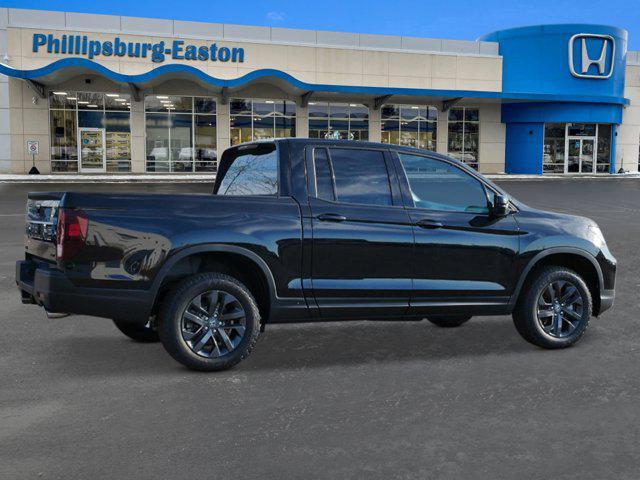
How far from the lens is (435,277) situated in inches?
219

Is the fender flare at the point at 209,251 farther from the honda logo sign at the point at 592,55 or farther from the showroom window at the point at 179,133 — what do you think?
the honda logo sign at the point at 592,55

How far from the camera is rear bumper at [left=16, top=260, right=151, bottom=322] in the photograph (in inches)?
189

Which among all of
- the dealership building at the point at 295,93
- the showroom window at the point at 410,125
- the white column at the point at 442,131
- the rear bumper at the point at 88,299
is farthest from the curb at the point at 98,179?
the rear bumper at the point at 88,299

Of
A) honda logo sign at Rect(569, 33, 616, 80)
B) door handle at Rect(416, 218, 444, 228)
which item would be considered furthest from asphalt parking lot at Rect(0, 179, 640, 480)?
honda logo sign at Rect(569, 33, 616, 80)

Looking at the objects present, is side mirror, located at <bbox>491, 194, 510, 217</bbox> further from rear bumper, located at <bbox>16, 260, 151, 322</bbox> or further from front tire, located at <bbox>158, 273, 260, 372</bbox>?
rear bumper, located at <bbox>16, 260, 151, 322</bbox>

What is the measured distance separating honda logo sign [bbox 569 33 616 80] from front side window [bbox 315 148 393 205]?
1697 inches

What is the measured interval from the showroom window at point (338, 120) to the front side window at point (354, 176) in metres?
36.5

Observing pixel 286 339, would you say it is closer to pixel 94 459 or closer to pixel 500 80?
pixel 94 459

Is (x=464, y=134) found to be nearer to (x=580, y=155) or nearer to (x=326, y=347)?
(x=580, y=155)

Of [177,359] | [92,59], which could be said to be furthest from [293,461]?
[92,59]

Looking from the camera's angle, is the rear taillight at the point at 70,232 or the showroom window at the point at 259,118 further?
the showroom window at the point at 259,118

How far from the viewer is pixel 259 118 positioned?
40.4 meters

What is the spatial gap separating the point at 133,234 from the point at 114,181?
28.7m

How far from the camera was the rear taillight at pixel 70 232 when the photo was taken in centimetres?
473
